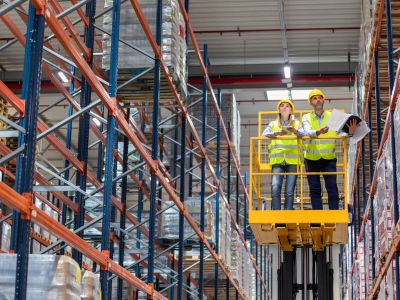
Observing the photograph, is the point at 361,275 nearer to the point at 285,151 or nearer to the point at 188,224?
the point at 285,151

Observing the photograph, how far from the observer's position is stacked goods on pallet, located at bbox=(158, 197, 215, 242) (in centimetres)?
1509

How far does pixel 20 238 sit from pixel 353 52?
53.0ft

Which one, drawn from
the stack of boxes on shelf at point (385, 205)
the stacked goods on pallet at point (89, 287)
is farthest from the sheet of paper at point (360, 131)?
the stacked goods on pallet at point (89, 287)

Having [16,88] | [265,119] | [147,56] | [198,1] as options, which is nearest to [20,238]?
[147,56]

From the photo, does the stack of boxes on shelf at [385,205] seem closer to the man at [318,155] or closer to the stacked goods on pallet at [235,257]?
the man at [318,155]

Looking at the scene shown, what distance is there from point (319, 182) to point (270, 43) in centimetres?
715

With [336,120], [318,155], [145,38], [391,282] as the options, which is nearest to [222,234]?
[318,155]

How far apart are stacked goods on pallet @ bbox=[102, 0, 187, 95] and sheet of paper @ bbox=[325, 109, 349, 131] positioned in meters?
2.87

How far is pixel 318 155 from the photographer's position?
47.9 feet

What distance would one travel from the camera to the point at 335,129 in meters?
13.7

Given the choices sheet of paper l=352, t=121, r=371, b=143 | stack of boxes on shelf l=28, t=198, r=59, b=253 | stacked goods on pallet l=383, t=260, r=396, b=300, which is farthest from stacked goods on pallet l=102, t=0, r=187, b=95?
stacked goods on pallet l=383, t=260, r=396, b=300

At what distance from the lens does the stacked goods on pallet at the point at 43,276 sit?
6.61 meters

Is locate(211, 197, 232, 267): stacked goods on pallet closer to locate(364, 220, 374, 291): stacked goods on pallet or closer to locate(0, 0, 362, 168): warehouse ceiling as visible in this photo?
locate(364, 220, 374, 291): stacked goods on pallet

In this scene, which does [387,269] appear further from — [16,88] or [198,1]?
[16,88]
